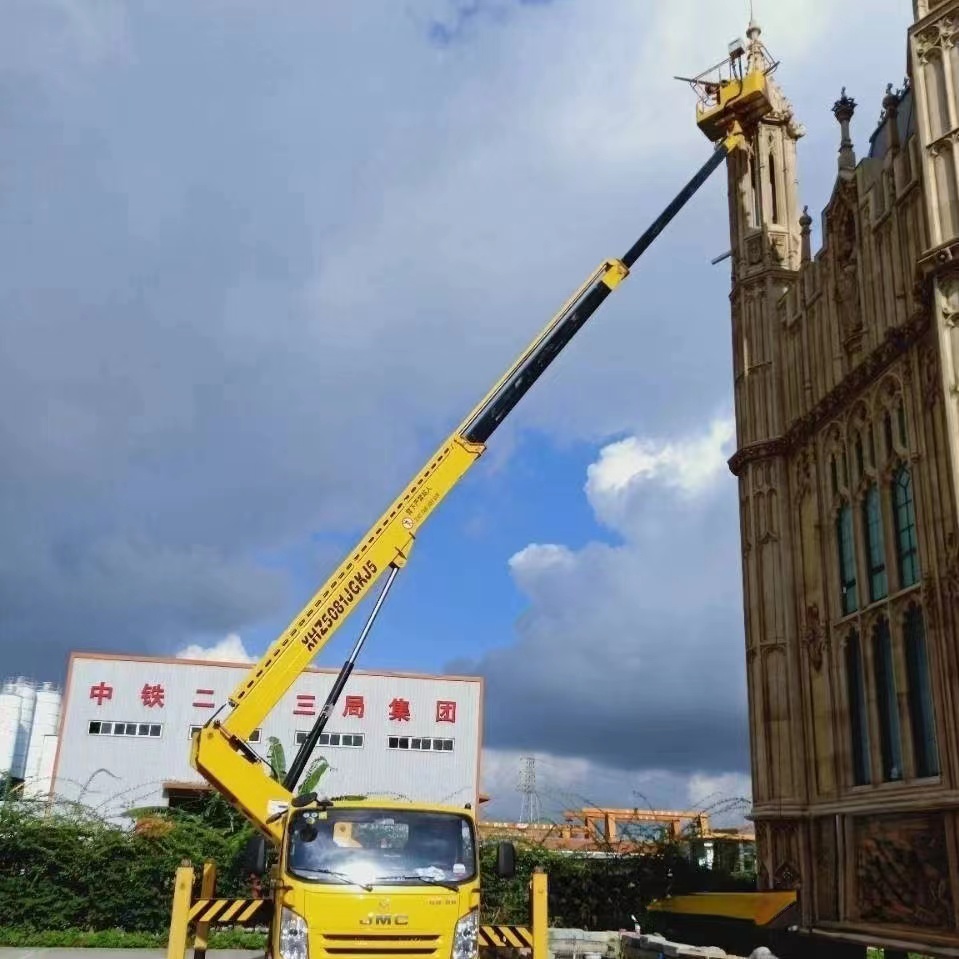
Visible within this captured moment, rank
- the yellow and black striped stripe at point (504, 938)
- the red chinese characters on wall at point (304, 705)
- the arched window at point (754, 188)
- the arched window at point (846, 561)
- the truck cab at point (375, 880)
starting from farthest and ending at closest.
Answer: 1. the red chinese characters on wall at point (304, 705)
2. the arched window at point (754, 188)
3. the arched window at point (846, 561)
4. the yellow and black striped stripe at point (504, 938)
5. the truck cab at point (375, 880)

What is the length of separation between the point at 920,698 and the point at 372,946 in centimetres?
1021

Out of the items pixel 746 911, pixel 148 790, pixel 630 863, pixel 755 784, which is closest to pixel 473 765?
pixel 148 790

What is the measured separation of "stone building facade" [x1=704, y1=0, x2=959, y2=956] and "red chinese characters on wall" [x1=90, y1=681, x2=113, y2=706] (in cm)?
2746

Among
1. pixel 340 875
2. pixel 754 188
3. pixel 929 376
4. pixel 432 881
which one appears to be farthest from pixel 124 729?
pixel 929 376

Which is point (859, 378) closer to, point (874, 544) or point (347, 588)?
point (874, 544)

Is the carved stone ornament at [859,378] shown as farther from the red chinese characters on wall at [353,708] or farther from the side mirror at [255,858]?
the red chinese characters on wall at [353,708]

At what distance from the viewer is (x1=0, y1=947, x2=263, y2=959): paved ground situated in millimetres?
20438

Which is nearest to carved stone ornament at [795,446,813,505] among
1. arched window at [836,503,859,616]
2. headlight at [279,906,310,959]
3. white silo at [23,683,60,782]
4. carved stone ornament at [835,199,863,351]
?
arched window at [836,503,859,616]

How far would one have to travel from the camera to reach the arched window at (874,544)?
57.7 ft

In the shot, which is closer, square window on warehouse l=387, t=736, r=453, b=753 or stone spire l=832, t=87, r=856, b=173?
stone spire l=832, t=87, r=856, b=173

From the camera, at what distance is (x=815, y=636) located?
19.4 m

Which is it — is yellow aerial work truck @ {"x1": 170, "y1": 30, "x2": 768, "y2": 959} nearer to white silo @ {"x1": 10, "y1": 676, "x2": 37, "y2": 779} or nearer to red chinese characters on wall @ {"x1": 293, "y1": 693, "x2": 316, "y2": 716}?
red chinese characters on wall @ {"x1": 293, "y1": 693, "x2": 316, "y2": 716}

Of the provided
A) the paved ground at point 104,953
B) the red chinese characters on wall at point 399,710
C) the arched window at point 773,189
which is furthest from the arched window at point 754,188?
the red chinese characters on wall at point 399,710

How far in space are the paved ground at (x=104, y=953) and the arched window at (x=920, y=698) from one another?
13104mm
